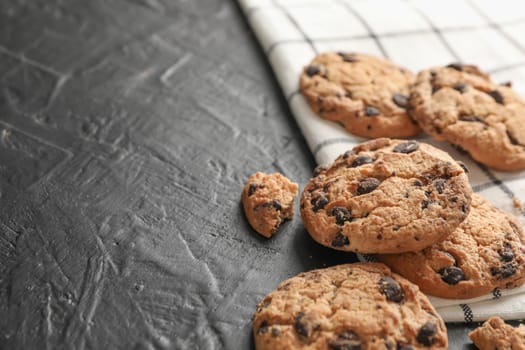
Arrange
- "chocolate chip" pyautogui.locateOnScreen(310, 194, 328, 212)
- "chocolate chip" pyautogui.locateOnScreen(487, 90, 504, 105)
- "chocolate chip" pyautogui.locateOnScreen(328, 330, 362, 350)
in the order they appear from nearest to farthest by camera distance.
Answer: "chocolate chip" pyautogui.locateOnScreen(328, 330, 362, 350) → "chocolate chip" pyautogui.locateOnScreen(310, 194, 328, 212) → "chocolate chip" pyautogui.locateOnScreen(487, 90, 504, 105)

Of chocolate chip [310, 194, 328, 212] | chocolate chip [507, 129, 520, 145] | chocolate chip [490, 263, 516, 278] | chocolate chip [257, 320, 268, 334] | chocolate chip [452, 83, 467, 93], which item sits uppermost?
chocolate chip [452, 83, 467, 93]

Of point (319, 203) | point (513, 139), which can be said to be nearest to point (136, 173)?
point (319, 203)

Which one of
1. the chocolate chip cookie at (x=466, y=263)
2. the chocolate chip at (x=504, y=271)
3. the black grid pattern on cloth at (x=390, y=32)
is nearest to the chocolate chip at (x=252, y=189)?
the chocolate chip cookie at (x=466, y=263)

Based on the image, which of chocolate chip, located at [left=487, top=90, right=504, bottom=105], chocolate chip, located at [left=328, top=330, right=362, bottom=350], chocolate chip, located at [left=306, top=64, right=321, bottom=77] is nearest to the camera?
chocolate chip, located at [left=328, top=330, right=362, bottom=350]

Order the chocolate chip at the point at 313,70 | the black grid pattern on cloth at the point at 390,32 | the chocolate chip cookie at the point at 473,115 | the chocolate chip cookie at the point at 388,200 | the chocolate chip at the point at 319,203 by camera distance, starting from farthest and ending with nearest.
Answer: the black grid pattern on cloth at the point at 390,32 < the chocolate chip at the point at 313,70 < the chocolate chip cookie at the point at 473,115 < the chocolate chip at the point at 319,203 < the chocolate chip cookie at the point at 388,200

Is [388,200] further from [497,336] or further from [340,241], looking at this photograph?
[497,336]

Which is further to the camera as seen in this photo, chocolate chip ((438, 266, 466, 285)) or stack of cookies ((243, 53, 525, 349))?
chocolate chip ((438, 266, 466, 285))

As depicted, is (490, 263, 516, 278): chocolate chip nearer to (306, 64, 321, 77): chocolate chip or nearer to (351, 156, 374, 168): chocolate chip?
(351, 156, 374, 168): chocolate chip

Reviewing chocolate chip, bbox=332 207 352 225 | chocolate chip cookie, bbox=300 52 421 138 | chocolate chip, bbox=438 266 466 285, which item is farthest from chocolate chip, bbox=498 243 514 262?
chocolate chip cookie, bbox=300 52 421 138

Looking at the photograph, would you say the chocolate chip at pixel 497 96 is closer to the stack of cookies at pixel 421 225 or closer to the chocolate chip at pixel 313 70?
the stack of cookies at pixel 421 225
